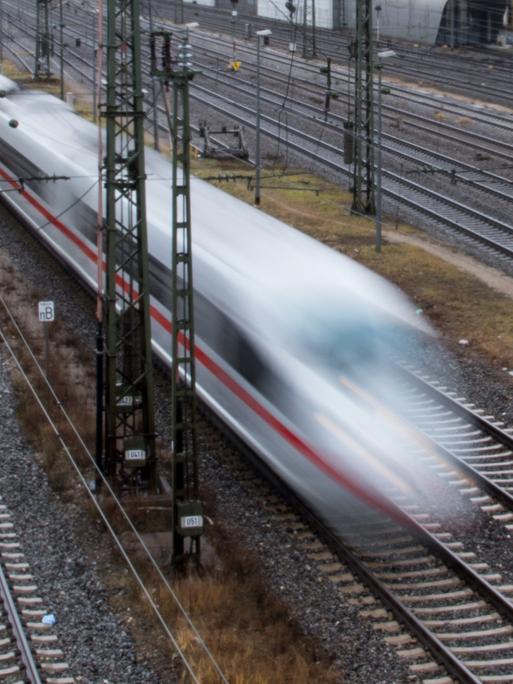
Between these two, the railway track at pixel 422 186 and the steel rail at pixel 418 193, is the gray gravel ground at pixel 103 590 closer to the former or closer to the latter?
the steel rail at pixel 418 193

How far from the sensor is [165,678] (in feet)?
35.0

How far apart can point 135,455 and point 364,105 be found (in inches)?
644

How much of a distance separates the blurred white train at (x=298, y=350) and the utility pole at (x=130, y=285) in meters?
1.20

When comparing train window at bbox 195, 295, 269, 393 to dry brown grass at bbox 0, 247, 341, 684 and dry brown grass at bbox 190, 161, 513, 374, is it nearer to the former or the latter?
dry brown grass at bbox 0, 247, 341, 684

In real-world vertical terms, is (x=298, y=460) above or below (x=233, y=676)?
above

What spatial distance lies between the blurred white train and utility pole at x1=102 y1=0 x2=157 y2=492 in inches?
47.1

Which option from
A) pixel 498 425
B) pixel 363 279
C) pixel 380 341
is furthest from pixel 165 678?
pixel 498 425

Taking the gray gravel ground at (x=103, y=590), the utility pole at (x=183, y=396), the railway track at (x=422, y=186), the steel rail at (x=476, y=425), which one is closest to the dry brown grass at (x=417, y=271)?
the railway track at (x=422, y=186)

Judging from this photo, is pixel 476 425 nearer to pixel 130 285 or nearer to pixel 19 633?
pixel 130 285

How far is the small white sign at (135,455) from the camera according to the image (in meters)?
14.5

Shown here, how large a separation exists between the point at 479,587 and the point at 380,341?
10.9 ft

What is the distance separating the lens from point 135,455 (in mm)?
14469

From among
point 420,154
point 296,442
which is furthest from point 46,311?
point 420,154

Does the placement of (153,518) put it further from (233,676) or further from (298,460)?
(233,676)
